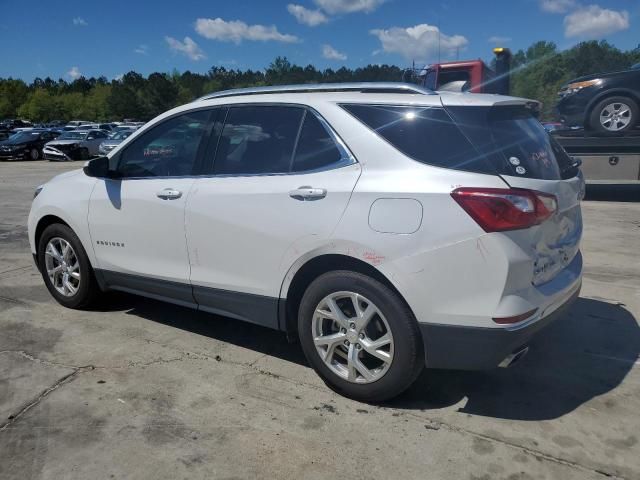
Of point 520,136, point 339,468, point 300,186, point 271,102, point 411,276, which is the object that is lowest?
point 339,468

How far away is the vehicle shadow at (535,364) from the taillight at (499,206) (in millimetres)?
1141

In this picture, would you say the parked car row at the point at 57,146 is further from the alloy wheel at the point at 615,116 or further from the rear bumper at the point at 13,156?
the alloy wheel at the point at 615,116

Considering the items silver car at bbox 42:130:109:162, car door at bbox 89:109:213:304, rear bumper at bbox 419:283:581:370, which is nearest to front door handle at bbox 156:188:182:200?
car door at bbox 89:109:213:304

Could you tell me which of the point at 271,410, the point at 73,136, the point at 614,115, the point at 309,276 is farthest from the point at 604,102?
the point at 73,136

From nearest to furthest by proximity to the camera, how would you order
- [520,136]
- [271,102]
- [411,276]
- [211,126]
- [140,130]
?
[411,276] → [520,136] → [271,102] → [211,126] → [140,130]

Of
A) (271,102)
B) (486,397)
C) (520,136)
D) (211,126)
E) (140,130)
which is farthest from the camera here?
(140,130)

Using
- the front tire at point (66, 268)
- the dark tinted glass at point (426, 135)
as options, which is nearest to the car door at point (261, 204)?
Answer: the dark tinted glass at point (426, 135)

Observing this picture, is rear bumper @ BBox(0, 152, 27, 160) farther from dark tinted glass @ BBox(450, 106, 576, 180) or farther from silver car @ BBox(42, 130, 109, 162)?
dark tinted glass @ BBox(450, 106, 576, 180)

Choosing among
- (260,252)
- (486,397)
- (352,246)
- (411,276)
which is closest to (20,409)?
(260,252)

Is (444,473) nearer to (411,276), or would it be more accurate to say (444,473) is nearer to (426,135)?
(411,276)

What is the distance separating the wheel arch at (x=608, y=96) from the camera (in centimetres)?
943

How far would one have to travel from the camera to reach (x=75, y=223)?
453cm

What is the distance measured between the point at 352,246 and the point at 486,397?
126 cm

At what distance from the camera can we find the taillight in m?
2.71
